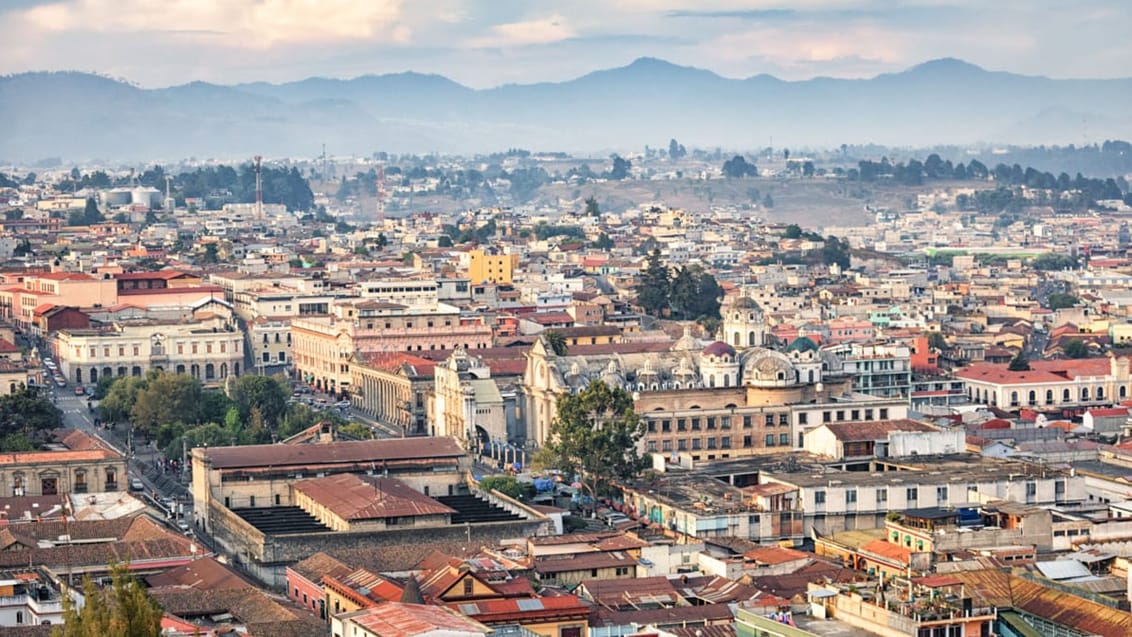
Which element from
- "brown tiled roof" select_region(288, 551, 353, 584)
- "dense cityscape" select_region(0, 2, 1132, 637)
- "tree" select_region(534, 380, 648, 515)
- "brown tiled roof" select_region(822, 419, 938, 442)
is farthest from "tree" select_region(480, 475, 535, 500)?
"brown tiled roof" select_region(288, 551, 353, 584)

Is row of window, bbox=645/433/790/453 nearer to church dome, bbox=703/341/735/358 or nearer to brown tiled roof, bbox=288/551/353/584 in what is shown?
church dome, bbox=703/341/735/358

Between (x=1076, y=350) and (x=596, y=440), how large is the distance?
38.3 m

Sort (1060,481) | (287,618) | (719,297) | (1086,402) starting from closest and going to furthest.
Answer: (287,618) < (1060,481) < (1086,402) < (719,297)

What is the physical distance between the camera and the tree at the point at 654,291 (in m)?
112

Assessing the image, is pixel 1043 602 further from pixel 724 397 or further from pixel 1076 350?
pixel 1076 350

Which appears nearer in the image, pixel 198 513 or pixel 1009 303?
pixel 198 513

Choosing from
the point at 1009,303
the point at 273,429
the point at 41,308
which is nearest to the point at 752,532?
the point at 273,429

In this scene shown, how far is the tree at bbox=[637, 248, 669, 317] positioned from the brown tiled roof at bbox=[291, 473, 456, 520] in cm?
5309

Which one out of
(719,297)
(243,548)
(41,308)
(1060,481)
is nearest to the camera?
(243,548)

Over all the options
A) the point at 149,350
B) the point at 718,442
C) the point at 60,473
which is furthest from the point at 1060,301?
the point at 60,473

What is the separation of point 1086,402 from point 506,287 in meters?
39.6

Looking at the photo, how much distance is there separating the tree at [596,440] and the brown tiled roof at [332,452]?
126 inches

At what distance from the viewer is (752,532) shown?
56.8m

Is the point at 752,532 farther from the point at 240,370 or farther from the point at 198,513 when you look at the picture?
the point at 240,370
